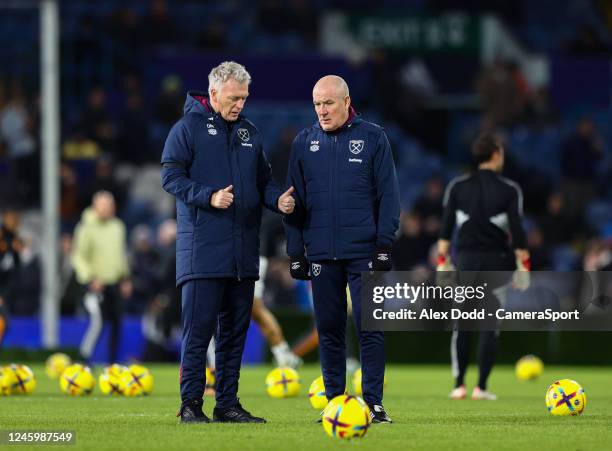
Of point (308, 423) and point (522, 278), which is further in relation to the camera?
point (522, 278)

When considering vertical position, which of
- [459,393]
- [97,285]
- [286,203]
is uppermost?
[286,203]

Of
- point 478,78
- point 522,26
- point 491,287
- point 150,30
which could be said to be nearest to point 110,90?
point 150,30

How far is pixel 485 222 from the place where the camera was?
13250mm

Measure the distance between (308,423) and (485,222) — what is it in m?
3.58

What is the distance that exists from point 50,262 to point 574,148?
1026cm

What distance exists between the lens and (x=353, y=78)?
2825 cm

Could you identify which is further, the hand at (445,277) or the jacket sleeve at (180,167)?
the hand at (445,277)

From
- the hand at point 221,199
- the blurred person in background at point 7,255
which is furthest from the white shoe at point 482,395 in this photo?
the blurred person in background at point 7,255

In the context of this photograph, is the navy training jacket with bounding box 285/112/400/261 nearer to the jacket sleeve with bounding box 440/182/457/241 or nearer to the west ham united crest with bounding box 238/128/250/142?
the west ham united crest with bounding box 238/128/250/142

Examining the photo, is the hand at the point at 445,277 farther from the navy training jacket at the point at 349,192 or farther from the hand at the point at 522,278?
the navy training jacket at the point at 349,192

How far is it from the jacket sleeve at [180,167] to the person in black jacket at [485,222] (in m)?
3.93

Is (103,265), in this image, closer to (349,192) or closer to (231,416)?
(231,416)

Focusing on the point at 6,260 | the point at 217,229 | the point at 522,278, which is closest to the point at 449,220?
the point at 522,278

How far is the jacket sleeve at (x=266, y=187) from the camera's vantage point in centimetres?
1016
